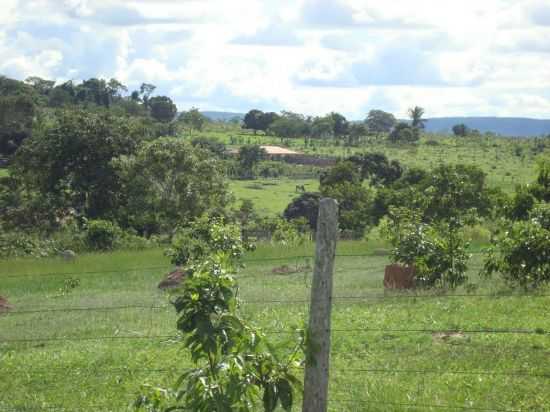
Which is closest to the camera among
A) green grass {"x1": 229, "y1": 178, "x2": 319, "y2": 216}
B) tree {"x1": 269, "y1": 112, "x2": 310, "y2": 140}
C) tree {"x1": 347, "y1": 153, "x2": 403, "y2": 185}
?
tree {"x1": 347, "y1": 153, "x2": 403, "y2": 185}

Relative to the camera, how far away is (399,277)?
17.9m

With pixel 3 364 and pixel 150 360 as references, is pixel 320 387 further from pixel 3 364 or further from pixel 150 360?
pixel 3 364

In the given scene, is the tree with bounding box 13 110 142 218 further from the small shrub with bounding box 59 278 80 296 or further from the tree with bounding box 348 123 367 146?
the tree with bounding box 348 123 367 146

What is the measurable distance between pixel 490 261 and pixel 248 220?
107 ft

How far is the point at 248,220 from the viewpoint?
153 feet

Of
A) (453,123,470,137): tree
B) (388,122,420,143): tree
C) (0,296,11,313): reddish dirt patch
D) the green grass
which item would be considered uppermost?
(453,123,470,137): tree

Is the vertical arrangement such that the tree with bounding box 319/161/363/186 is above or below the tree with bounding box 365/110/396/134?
below

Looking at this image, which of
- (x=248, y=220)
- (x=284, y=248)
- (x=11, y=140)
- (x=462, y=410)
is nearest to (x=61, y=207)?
(x=248, y=220)

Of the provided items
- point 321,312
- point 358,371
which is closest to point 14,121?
point 358,371

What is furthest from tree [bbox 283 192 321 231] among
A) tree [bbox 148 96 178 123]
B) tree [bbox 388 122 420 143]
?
tree [bbox 148 96 178 123]

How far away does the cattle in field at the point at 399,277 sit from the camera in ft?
57.3

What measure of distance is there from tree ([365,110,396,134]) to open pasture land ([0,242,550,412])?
13453cm

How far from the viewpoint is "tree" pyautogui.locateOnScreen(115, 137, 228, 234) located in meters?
42.0

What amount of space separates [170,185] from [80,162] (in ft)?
25.2
